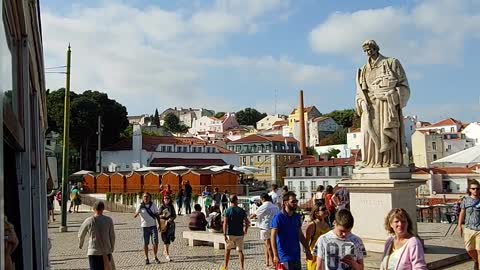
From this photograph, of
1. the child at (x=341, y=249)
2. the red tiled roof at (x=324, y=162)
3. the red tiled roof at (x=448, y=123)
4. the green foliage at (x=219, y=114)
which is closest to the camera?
the child at (x=341, y=249)

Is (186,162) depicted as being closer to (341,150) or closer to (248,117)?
(341,150)

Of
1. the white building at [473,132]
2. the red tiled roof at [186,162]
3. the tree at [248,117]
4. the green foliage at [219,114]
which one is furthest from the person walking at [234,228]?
the green foliage at [219,114]

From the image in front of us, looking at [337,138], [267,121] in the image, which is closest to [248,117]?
[267,121]

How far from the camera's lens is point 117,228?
20.6 meters

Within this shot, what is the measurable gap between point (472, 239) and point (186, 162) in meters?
61.2

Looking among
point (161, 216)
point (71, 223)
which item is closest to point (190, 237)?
point (161, 216)

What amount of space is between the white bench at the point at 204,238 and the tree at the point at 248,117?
5751 inches

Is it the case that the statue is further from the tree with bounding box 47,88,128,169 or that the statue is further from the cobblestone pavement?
the tree with bounding box 47,88,128,169

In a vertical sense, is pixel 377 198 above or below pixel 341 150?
below

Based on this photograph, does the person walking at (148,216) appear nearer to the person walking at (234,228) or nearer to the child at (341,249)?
the person walking at (234,228)

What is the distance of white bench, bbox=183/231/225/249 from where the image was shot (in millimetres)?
13758

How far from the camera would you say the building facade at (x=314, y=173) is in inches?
2738

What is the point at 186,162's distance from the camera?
6781cm

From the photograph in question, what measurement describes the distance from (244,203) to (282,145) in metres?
63.0
